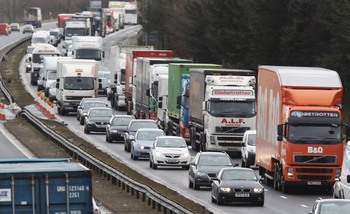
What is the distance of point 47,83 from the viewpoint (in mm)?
91750

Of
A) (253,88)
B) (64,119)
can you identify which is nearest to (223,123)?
(253,88)

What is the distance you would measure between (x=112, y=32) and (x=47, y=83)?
95667mm

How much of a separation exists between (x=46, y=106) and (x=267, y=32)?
14519 millimetres

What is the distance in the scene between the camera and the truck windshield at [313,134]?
40.3 metres

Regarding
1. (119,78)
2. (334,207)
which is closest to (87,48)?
(119,78)

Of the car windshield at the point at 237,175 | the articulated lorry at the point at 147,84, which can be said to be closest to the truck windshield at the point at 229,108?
the articulated lorry at the point at 147,84

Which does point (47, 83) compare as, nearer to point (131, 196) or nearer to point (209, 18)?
point (209, 18)

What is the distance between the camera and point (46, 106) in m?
79.4

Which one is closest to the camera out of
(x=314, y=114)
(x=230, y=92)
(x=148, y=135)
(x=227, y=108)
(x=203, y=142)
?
(x=314, y=114)

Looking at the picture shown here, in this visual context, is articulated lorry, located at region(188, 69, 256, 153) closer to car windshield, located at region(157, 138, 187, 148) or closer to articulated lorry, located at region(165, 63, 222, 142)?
car windshield, located at region(157, 138, 187, 148)

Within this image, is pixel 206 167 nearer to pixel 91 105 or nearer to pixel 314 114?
pixel 314 114

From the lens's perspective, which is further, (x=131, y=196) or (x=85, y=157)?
(x=85, y=157)

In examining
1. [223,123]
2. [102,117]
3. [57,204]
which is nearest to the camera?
[57,204]

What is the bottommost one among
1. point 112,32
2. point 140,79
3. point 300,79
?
point 112,32
